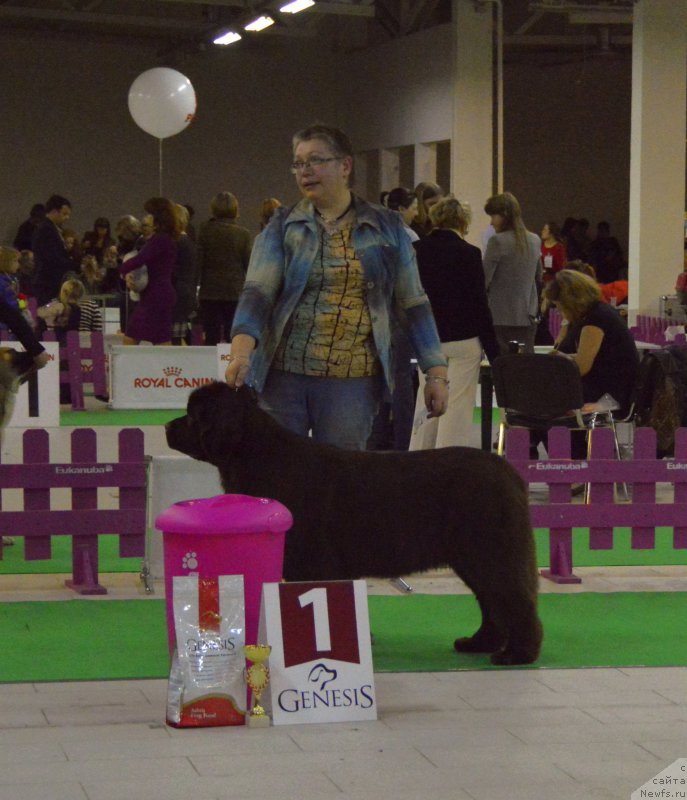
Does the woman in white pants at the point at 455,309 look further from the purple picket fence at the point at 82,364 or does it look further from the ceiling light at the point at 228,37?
the ceiling light at the point at 228,37

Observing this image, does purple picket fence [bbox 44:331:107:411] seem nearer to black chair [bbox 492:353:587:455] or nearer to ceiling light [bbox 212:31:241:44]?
black chair [bbox 492:353:587:455]

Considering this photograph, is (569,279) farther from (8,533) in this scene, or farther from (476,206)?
(476,206)

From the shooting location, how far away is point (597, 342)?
6637 mm

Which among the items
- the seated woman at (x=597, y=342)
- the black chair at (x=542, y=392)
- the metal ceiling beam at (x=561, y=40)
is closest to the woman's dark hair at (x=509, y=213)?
the seated woman at (x=597, y=342)

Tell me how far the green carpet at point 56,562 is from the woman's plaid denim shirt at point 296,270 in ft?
5.16

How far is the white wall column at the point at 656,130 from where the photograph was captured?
13.8 metres

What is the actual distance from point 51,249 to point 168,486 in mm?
6692

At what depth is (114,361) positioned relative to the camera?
10.6 metres

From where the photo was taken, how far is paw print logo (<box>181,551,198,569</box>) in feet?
10.8

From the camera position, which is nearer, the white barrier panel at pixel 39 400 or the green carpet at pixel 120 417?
the white barrier panel at pixel 39 400

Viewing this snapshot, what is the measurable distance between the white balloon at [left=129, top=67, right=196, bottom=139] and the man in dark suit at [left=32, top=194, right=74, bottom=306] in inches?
113

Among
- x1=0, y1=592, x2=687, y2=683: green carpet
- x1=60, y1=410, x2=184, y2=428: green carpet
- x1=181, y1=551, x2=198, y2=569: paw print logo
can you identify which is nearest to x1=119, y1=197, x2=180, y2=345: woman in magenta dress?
x1=60, y1=410, x2=184, y2=428: green carpet

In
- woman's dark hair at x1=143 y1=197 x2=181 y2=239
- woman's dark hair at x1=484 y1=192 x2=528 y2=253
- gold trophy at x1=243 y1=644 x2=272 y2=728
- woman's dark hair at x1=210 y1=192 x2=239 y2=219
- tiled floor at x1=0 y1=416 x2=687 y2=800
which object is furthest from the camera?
→ woman's dark hair at x1=210 y1=192 x2=239 y2=219

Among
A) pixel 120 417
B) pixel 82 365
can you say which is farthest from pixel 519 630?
pixel 82 365
